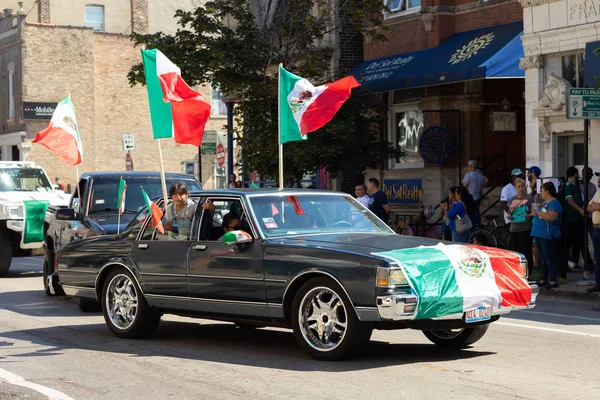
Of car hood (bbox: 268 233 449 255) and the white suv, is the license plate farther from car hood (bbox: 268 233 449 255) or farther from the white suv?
the white suv

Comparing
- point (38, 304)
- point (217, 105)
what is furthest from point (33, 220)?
point (217, 105)

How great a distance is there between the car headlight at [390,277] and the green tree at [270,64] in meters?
14.9

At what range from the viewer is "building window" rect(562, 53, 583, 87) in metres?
20.2

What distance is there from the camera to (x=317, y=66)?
25.7 meters

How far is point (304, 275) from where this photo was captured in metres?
9.23

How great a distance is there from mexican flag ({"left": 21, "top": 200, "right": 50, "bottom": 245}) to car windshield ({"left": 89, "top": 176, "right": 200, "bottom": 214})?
4075 millimetres

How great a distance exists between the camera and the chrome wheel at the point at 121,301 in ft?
36.1

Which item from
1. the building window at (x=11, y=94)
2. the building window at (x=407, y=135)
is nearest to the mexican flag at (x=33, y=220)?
the building window at (x=407, y=135)

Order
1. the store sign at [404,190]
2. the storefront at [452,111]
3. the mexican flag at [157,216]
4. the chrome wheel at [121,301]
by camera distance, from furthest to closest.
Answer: the store sign at [404,190] → the storefront at [452,111] → the chrome wheel at [121,301] → the mexican flag at [157,216]

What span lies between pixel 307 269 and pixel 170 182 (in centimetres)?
655

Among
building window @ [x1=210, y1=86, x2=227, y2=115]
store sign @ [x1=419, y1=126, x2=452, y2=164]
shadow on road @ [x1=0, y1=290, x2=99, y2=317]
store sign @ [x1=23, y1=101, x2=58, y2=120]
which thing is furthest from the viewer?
building window @ [x1=210, y1=86, x2=227, y2=115]

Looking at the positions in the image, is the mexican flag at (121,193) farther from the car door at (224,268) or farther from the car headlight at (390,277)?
the car headlight at (390,277)

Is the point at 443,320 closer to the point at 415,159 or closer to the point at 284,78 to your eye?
the point at 284,78

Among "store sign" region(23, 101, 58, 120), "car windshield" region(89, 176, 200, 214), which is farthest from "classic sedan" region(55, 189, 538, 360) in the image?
"store sign" region(23, 101, 58, 120)
